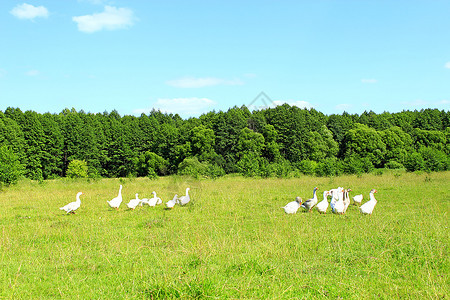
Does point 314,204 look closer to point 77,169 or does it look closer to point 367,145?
point 77,169

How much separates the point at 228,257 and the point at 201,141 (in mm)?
53537

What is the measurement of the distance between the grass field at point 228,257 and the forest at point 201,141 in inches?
1635

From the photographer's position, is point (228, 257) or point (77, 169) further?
point (77, 169)

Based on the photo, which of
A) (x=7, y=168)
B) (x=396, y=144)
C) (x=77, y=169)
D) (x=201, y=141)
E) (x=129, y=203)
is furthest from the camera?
(x=396, y=144)

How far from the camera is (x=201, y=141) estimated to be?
60.1 m

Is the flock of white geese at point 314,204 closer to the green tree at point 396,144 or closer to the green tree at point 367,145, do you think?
the green tree at point 367,145

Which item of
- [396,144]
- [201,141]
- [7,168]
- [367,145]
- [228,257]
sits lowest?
[228,257]

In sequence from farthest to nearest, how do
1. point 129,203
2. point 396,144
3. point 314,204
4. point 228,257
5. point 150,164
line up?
point 396,144
point 150,164
point 129,203
point 314,204
point 228,257

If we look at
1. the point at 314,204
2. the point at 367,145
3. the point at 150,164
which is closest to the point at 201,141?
the point at 150,164

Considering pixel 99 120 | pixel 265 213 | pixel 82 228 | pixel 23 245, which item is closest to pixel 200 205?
pixel 265 213

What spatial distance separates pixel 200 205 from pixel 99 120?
6592cm

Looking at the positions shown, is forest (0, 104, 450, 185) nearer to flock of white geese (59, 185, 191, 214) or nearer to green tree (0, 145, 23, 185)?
green tree (0, 145, 23, 185)

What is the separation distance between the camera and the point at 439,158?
37.8m

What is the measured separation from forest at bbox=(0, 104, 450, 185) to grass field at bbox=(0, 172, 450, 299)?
4154 cm
